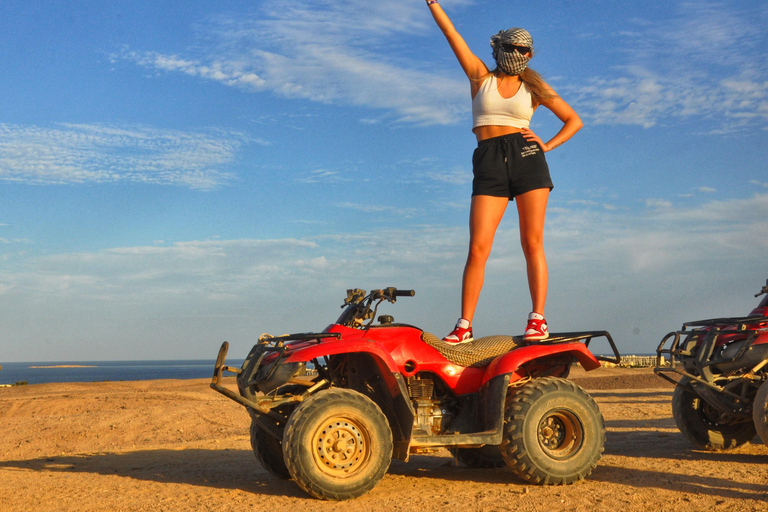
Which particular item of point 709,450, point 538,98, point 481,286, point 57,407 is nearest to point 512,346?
point 481,286

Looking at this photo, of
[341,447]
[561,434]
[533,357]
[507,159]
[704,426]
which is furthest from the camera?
[704,426]

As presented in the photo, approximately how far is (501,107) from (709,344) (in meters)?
3.69

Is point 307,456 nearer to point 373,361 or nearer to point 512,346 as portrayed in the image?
point 373,361

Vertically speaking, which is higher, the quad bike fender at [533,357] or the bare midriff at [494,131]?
the bare midriff at [494,131]

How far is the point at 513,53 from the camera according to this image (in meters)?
7.21

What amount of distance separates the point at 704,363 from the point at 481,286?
2921 mm

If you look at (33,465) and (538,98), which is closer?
(538,98)

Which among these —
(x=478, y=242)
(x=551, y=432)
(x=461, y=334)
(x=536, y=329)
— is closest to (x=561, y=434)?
(x=551, y=432)

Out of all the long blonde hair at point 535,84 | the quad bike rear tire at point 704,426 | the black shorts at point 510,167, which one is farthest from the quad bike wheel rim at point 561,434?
the long blonde hair at point 535,84

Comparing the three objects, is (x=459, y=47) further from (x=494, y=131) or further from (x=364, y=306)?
(x=364, y=306)

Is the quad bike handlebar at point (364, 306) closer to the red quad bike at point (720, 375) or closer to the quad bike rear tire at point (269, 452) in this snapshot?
the quad bike rear tire at point (269, 452)

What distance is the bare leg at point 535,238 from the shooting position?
277 inches

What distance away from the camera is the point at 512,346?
702cm

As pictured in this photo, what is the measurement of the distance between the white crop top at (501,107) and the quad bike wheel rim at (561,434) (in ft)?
9.31
